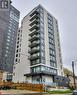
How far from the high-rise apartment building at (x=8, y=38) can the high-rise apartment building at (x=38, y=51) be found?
3889 cm

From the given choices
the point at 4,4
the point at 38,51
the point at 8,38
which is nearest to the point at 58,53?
the point at 38,51

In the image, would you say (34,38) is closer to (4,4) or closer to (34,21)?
(34,21)

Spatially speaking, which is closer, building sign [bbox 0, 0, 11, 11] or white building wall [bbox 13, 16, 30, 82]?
building sign [bbox 0, 0, 11, 11]

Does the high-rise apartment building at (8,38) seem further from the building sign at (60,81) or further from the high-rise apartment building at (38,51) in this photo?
the building sign at (60,81)

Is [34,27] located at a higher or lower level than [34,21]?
lower

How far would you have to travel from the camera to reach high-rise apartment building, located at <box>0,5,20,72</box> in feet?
329

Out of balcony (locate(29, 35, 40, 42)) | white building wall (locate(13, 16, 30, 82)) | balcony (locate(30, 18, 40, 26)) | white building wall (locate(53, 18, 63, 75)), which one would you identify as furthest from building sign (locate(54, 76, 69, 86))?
balcony (locate(30, 18, 40, 26))

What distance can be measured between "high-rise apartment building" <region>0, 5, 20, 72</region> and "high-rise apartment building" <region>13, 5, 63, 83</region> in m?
38.9

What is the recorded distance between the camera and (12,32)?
113812 mm

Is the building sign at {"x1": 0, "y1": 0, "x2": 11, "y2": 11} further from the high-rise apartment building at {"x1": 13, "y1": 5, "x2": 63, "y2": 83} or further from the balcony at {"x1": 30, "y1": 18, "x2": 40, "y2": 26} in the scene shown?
the balcony at {"x1": 30, "y1": 18, "x2": 40, "y2": 26}

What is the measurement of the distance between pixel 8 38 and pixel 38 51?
62.2m

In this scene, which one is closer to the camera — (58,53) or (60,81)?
(60,81)

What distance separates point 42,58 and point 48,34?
44.7 ft

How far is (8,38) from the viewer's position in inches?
4264
